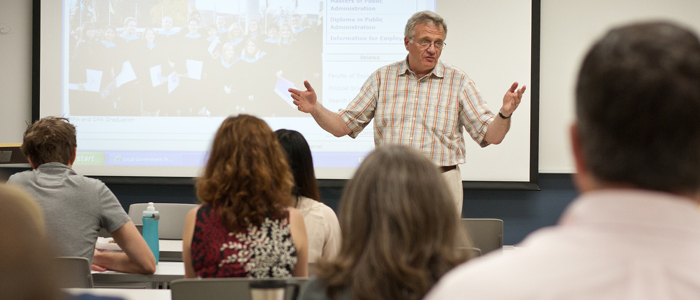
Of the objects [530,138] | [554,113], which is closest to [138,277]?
[530,138]

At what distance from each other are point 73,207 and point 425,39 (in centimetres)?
185

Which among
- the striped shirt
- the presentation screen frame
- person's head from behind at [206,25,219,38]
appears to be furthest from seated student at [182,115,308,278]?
person's head from behind at [206,25,219,38]

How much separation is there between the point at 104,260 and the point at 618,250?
2.26 metres

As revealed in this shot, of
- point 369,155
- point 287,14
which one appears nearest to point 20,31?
point 287,14

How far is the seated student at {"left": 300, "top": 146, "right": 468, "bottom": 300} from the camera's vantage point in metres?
1.05

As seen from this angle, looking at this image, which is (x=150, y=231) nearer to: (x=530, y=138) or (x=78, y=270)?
(x=78, y=270)

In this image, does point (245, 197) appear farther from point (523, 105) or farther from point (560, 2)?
point (560, 2)

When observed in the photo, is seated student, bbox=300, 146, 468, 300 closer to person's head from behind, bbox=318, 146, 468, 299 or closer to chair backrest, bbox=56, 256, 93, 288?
person's head from behind, bbox=318, 146, 468, 299

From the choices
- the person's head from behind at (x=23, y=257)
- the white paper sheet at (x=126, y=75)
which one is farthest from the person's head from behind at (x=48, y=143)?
the white paper sheet at (x=126, y=75)

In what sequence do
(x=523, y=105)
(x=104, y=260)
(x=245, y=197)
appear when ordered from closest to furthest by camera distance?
1. (x=245, y=197)
2. (x=104, y=260)
3. (x=523, y=105)

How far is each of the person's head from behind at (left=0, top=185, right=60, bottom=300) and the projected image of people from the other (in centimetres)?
404

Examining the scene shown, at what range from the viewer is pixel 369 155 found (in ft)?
3.76

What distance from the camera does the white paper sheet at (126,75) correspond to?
4699 millimetres

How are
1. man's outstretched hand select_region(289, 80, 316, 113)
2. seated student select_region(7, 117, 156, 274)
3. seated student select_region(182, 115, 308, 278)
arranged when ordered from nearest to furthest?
seated student select_region(182, 115, 308, 278) < seated student select_region(7, 117, 156, 274) < man's outstretched hand select_region(289, 80, 316, 113)
